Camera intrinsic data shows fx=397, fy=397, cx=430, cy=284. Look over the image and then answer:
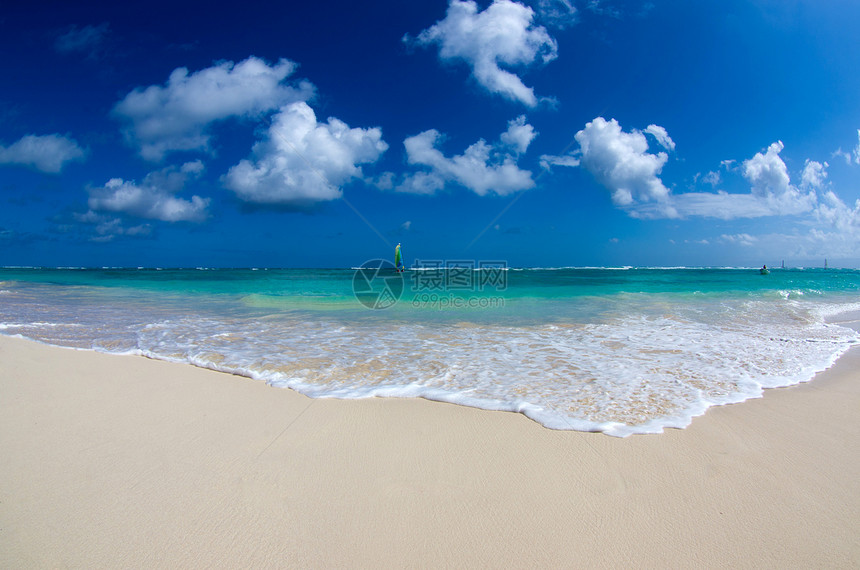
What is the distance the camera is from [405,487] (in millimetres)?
2443

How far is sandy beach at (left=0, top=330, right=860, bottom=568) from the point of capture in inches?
76.1

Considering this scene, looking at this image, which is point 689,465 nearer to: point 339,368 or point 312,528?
point 312,528

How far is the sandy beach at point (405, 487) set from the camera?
76.1 inches

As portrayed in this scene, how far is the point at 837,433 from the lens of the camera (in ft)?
11.0

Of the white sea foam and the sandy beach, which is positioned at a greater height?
the white sea foam

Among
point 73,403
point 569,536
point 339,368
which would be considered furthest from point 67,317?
point 569,536
